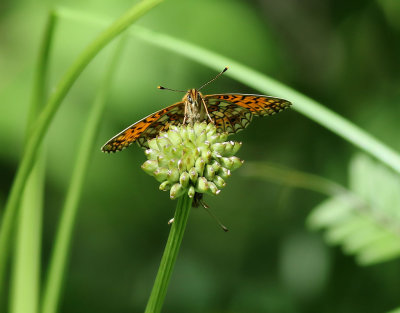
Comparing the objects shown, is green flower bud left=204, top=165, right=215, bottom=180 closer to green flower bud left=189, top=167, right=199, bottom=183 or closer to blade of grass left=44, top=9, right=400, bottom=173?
green flower bud left=189, top=167, right=199, bottom=183

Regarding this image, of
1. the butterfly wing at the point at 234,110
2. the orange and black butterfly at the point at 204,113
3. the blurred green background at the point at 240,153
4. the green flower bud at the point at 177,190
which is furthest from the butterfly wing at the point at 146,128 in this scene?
the blurred green background at the point at 240,153

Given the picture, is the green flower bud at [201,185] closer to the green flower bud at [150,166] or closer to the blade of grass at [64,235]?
the green flower bud at [150,166]

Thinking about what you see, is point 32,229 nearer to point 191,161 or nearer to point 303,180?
point 191,161

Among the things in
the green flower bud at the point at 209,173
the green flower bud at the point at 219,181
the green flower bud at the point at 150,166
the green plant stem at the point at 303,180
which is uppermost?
the green plant stem at the point at 303,180

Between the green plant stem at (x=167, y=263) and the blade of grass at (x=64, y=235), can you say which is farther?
the blade of grass at (x=64, y=235)

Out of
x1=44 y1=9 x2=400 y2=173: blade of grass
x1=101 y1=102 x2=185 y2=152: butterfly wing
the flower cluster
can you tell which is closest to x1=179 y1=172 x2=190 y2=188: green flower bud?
the flower cluster

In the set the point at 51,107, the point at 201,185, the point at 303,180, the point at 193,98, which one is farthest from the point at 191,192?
the point at 303,180

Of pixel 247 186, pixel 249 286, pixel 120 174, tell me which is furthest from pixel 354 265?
pixel 120 174

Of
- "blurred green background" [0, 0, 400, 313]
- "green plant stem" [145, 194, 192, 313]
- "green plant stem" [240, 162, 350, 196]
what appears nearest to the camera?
"green plant stem" [145, 194, 192, 313]
